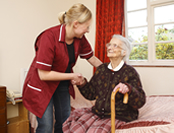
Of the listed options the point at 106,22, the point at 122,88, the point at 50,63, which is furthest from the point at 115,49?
the point at 106,22

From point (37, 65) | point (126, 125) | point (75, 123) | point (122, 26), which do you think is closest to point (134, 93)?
point (126, 125)

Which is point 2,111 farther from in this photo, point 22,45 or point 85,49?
point 85,49

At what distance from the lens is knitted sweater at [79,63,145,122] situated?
1.27 meters

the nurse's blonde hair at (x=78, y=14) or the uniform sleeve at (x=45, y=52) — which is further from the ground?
the nurse's blonde hair at (x=78, y=14)

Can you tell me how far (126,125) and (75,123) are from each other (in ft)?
1.37

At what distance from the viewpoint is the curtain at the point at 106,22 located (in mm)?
3006

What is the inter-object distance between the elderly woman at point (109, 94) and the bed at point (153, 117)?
0.32 ft

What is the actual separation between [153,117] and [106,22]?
2234mm

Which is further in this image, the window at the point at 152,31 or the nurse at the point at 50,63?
the window at the point at 152,31

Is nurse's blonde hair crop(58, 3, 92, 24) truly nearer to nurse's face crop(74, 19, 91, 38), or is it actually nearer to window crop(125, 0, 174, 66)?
nurse's face crop(74, 19, 91, 38)

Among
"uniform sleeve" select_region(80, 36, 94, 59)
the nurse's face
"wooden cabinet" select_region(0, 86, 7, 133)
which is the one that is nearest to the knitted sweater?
"uniform sleeve" select_region(80, 36, 94, 59)

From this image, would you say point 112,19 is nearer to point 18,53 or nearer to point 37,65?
point 18,53

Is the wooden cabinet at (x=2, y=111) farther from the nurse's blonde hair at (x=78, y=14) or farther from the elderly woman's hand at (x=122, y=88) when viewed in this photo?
the elderly woman's hand at (x=122, y=88)

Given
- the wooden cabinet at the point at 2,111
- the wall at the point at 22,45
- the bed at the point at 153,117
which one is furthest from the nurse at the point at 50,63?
the wall at the point at 22,45
